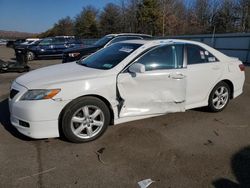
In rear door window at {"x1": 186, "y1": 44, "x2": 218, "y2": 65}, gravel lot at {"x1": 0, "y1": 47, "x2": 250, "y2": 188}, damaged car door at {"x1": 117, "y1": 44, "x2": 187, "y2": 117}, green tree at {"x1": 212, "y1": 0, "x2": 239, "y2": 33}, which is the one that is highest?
green tree at {"x1": 212, "y1": 0, "x2": 239, "y2": 33}

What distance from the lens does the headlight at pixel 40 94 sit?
10.8ft

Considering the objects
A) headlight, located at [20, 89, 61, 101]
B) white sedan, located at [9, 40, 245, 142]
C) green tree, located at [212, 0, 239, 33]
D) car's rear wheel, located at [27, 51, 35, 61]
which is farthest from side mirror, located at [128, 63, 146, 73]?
green tree, located at [212, 0, 239, 33]

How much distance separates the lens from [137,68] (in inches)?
145

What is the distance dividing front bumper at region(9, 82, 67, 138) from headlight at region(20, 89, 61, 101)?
0.20 feet

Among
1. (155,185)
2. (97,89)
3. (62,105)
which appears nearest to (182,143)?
(155,185)

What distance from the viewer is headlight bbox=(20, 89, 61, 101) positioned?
3.28 m

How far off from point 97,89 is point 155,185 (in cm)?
156

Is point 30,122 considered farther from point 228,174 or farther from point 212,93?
point 212,93

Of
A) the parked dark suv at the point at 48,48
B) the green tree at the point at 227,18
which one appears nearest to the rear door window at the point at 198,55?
the parked dark suv at the point at 48,48

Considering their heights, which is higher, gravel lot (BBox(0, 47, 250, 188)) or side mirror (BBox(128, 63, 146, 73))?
side mirror (BBox(128, 63, 146, 73))

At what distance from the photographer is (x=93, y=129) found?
370cm

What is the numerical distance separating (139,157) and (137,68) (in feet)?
4.32

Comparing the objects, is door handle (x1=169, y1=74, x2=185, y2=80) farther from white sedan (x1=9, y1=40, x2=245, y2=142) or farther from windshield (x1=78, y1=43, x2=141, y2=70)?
windshield (x1=78, y1=43, x2=141, y2=70)

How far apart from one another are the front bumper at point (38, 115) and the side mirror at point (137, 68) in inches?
44.6
